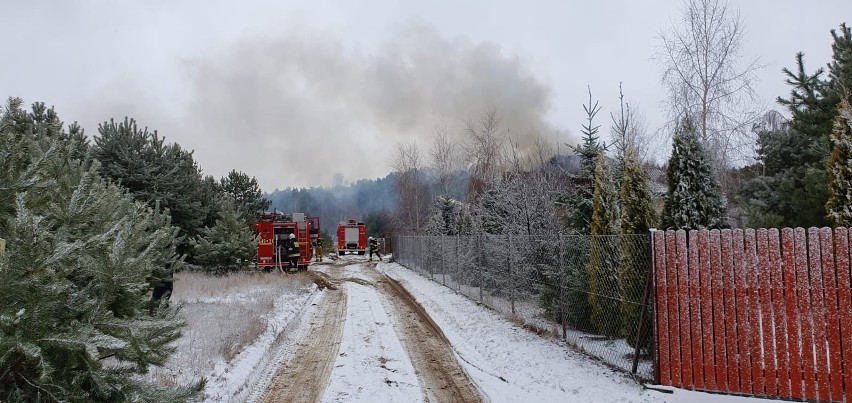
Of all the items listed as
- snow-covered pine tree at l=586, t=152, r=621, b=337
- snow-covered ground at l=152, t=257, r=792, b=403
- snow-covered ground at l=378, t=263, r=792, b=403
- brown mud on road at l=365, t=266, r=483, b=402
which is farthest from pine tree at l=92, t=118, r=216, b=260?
snow-covered pine tree at l=586, t=152, r=621, b=337

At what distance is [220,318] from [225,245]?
1131 centimetres

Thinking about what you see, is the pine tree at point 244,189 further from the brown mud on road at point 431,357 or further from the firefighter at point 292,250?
the brown mud on road at point 431,357

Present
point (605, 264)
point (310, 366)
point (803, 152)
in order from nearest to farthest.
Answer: point (310, 366) < point (605, 264) < point (803, 152)

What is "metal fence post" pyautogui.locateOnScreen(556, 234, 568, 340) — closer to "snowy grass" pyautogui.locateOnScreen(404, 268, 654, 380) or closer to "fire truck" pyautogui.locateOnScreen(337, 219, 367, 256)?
"snowy grass" pyautogui.locateOnScreen(404, 268, 654, 380)

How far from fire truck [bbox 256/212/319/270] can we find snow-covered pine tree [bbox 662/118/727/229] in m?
19.6

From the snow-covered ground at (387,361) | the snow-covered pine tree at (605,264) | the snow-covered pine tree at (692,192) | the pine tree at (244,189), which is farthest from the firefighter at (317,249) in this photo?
the snow-covered pine tree at (692,192)

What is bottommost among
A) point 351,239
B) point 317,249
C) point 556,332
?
point 556,332

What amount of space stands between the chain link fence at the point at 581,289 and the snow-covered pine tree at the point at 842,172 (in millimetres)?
2442

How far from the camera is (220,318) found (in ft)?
35.4

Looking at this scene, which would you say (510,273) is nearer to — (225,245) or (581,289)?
(581,289)

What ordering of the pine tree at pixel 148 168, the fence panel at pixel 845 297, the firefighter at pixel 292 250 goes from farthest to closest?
the firefighter at pixel 292 250
the pine tree at pixel 148 168
the fence panel at pixel 845 297

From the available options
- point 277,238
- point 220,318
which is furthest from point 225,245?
point 220,318

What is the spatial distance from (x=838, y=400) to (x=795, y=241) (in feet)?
4.99

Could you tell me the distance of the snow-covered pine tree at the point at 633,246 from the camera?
257 inches
